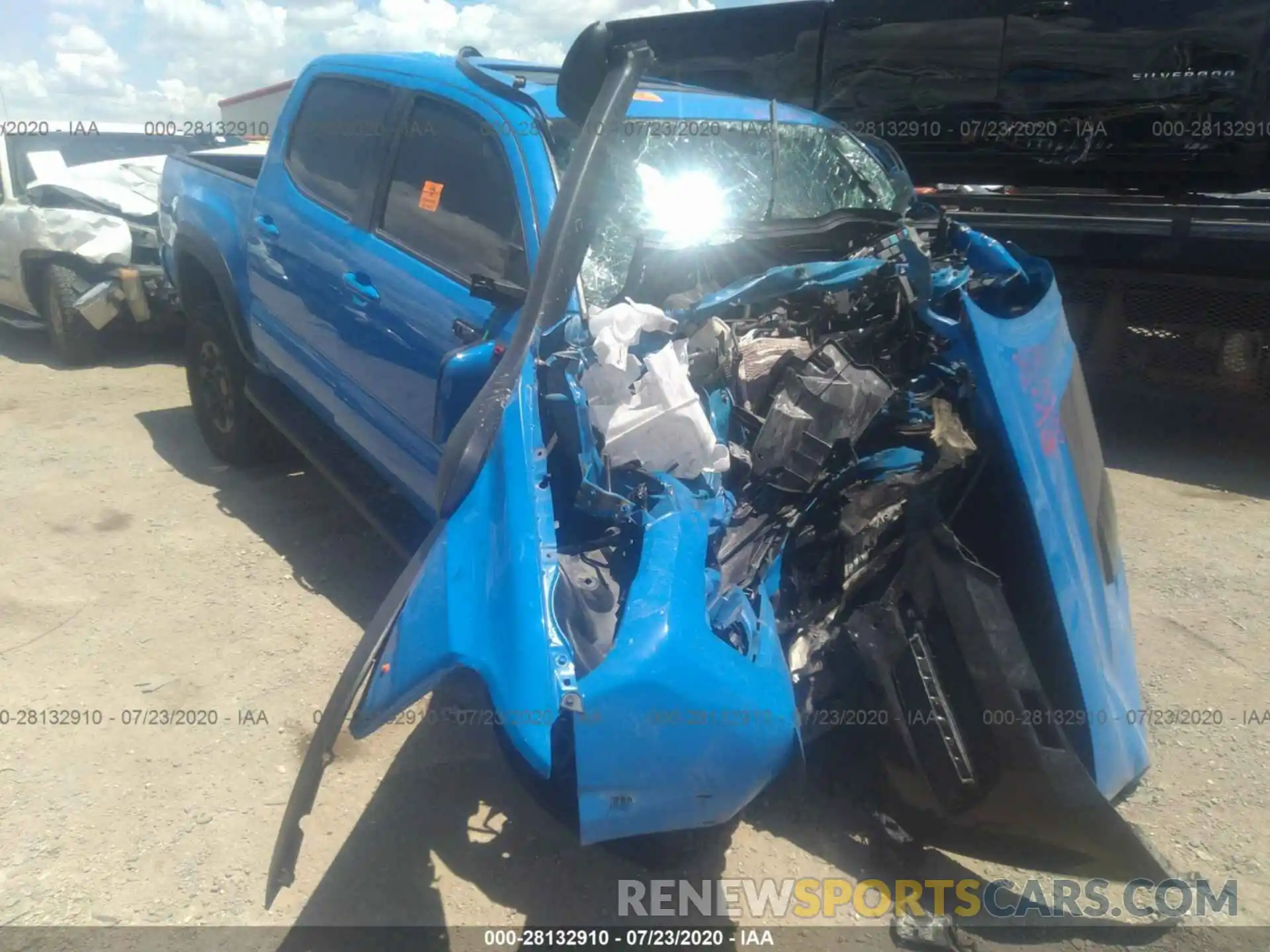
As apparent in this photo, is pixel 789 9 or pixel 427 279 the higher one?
pixel 789 9

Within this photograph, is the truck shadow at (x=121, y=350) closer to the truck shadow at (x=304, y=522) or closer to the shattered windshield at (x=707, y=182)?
the truck shadow at (x=304, y=522)

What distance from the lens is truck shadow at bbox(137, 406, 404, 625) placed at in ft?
13.3

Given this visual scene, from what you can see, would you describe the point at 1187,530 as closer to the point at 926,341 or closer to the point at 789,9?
the point at 926,341

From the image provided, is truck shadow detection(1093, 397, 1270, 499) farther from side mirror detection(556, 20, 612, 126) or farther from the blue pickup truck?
side mirror detection(556, 20, 612, 126)

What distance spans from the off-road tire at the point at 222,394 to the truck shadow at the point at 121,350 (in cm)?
285

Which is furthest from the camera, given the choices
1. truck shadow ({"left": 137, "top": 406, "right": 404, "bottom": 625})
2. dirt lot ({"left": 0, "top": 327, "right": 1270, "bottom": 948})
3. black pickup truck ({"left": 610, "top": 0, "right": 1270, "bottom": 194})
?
black pickup truck ({"left": 610, "top": 0, "right": 1270, "bottom": 194})

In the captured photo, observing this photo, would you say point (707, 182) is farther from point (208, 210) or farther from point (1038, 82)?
point (1038, 82)

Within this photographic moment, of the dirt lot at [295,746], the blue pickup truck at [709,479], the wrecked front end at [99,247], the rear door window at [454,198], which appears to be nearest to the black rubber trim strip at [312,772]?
the blue pickup truck at [709,479]

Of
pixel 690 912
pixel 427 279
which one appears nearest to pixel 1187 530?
pixel 690 912

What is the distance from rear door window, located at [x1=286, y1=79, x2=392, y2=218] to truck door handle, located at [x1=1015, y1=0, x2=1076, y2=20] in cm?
395

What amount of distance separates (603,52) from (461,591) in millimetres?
1542

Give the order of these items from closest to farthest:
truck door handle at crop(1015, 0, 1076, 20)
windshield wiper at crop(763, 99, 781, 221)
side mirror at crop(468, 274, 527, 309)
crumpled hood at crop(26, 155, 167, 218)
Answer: side mirror at crop(468, 274, 527, 309), windshield wiper at crop(763, 99, 781, 221), truck door handle at crop(1015, 0, 1076, 20), crumpled hood at crop(26, 155, 167, 218)

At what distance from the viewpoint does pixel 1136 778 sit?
2750 mm

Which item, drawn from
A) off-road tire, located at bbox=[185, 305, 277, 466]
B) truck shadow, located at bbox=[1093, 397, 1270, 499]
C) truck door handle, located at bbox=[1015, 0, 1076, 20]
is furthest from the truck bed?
truck shadow, located at bbox=[1093, 397, 1270, 499]
